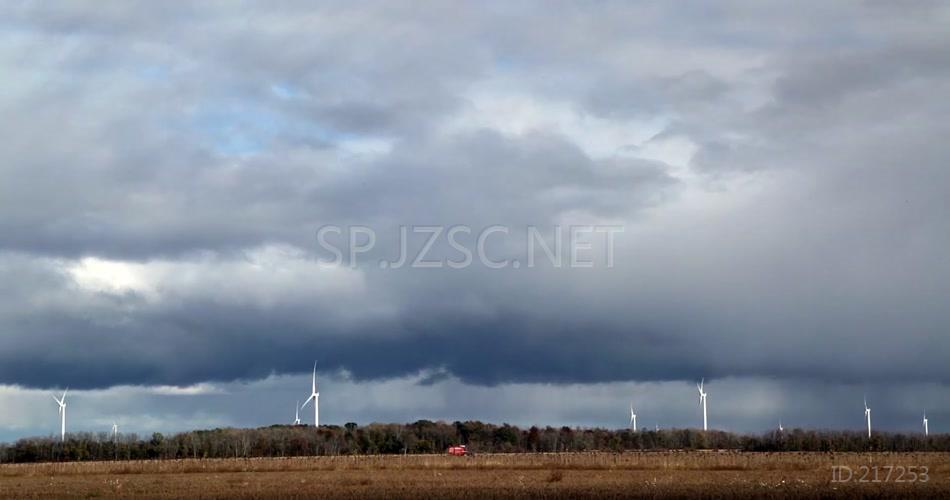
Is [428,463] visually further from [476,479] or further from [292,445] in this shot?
[292,445]

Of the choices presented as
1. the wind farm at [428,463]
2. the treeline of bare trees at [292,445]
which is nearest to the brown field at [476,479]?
the wind farm at [428,463]

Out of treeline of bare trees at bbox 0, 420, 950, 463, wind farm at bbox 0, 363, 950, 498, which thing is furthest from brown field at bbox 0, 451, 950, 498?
treeline of bare trees at bbox 0, 420, 950, 463

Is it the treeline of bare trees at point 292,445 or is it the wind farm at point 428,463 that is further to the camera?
the treeline of bare trees at point 292,445

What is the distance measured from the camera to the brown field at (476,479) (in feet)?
232

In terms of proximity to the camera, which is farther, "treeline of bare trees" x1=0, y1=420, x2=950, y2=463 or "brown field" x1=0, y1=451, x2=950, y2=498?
"treeline of bare trees" x1=0, y1=420, x2=950, y2=463

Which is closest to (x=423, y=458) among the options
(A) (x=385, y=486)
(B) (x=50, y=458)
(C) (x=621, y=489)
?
(A) (x=385, y=486)

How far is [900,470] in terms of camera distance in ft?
333

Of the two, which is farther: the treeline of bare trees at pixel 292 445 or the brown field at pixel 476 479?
the treeline of bare trees at pixel 292 445

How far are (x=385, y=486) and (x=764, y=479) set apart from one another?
2996 cm

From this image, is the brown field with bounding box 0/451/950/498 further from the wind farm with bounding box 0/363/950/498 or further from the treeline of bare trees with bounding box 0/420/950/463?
the treeline of bare trees with bounding box 0/420/950/463

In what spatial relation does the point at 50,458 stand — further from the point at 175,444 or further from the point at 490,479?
the point at 490,479

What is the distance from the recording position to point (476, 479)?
3538 inches

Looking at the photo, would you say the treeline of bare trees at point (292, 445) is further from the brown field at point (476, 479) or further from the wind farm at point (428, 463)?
the brown field at point (476, 479)

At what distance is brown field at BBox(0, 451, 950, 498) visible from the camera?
232 feet
